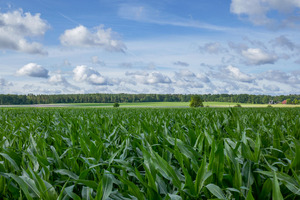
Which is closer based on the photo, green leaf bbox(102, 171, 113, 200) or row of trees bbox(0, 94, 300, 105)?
green leaf bbox(102, 171, 113, 200)

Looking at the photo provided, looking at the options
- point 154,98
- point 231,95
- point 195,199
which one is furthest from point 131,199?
point 231,95

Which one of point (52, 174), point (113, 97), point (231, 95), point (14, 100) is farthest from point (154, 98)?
point (52, 174)

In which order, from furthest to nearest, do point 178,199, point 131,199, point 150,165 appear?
point 150,165 < point 131,199 < point 178,199

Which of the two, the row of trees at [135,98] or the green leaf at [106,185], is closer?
the green leaf at [106,185]

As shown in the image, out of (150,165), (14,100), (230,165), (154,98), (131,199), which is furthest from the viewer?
(154,98)

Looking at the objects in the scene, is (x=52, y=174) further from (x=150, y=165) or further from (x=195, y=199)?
(x=195, y=199)

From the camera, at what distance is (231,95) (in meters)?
131

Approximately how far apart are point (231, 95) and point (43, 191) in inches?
5437

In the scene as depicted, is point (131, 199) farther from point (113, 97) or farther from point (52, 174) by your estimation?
point (113, 97)

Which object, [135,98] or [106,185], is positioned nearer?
[106,185]

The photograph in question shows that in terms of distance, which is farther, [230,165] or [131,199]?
[230,165]

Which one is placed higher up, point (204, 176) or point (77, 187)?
point (204, 176)

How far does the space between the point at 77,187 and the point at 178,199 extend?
2.44 ft

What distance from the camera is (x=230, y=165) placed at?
4.46ft
